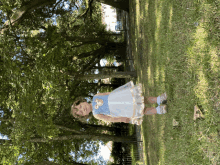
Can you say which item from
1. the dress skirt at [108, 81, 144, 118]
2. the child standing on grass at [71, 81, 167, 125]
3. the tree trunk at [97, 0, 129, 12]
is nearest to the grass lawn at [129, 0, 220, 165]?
the child standing on grass at [71, 81, 167, 125]

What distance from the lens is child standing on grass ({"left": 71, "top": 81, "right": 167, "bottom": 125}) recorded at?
488 centimetres

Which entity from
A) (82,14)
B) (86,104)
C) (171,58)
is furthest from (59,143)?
(82,14)

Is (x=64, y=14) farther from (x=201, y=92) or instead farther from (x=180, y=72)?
(x=201, y=92)

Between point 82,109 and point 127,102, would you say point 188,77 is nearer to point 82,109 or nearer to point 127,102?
point 127,102

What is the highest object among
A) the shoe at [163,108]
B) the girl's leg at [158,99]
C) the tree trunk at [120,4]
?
the tree trunk at [120,4]

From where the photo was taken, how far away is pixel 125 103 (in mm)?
4875

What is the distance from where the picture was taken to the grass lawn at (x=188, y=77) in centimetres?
343

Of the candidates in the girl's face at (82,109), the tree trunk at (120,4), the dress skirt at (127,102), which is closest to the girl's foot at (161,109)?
the dress skirt at (127,102)

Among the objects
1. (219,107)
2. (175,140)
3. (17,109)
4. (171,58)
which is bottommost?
(175,140)

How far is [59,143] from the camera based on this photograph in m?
12.9

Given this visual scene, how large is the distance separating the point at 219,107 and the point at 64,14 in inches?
602

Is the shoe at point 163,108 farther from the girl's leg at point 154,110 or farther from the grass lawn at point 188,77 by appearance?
the grass lawn at point 188,77

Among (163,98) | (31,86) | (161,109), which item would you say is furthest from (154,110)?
(31,86)

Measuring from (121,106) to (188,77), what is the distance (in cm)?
191
